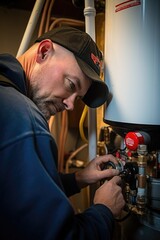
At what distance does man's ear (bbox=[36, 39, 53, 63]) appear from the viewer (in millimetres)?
730

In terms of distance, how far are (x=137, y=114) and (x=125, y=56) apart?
18 centimetres

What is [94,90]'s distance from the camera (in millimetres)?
869

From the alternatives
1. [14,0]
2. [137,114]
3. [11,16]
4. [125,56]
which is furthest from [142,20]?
[11,16]

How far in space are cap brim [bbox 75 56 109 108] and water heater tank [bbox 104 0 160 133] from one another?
62 mm

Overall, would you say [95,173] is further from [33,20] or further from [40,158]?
[33,20]

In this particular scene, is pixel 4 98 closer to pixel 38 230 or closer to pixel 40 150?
pixel 40 150

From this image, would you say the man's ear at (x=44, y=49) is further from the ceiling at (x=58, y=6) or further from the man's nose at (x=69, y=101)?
the ceiling at (x=58, y=6)

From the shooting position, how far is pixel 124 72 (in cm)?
71

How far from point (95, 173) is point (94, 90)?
310 millimetres

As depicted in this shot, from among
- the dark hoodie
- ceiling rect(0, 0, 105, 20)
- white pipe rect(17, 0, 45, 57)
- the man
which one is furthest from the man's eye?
ceiling rect(0, 0, 105, 20)

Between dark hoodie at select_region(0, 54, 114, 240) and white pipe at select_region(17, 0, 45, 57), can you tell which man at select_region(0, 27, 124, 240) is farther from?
white pipe at select_region(17, 0, 45, 57)


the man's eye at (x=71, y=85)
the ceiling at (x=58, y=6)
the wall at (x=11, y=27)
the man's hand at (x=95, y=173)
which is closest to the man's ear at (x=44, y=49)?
the man's eye at (x=71, y=85)

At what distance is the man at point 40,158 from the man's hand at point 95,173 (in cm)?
8

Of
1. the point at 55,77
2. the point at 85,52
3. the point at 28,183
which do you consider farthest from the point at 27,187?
the point at 85,52
